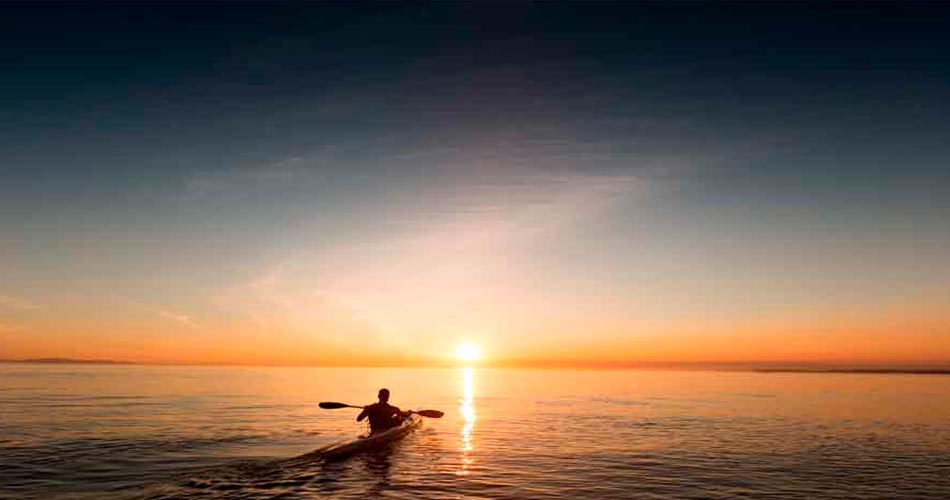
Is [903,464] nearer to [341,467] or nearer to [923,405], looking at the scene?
[341,467]

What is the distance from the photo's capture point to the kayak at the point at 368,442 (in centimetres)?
3045

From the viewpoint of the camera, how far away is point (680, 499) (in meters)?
23.1

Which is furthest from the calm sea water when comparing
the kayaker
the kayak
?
the kayaker

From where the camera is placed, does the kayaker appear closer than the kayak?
No

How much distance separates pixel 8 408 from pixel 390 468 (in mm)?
45204

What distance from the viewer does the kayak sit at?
99.9 ft

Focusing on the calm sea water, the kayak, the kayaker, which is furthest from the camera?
the kayaker

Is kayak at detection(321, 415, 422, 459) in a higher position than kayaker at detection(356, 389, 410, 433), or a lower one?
lower

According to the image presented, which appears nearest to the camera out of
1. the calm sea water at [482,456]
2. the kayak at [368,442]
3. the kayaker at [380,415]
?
the calm sea water at [482,456]

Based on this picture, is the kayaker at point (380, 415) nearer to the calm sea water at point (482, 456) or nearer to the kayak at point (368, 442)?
the kayak at point (368, 442)

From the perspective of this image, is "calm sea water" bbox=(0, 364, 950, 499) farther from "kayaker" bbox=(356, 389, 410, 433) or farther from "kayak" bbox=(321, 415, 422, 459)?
"kayaker" bbox=(356, 389, 410, 433)

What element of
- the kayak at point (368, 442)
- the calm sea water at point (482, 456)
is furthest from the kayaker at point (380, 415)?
the calm sea water at point (482, 456)

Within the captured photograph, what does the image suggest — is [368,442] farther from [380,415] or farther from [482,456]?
[482,456]

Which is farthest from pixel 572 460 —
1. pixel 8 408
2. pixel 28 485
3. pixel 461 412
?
pixel 8 408
